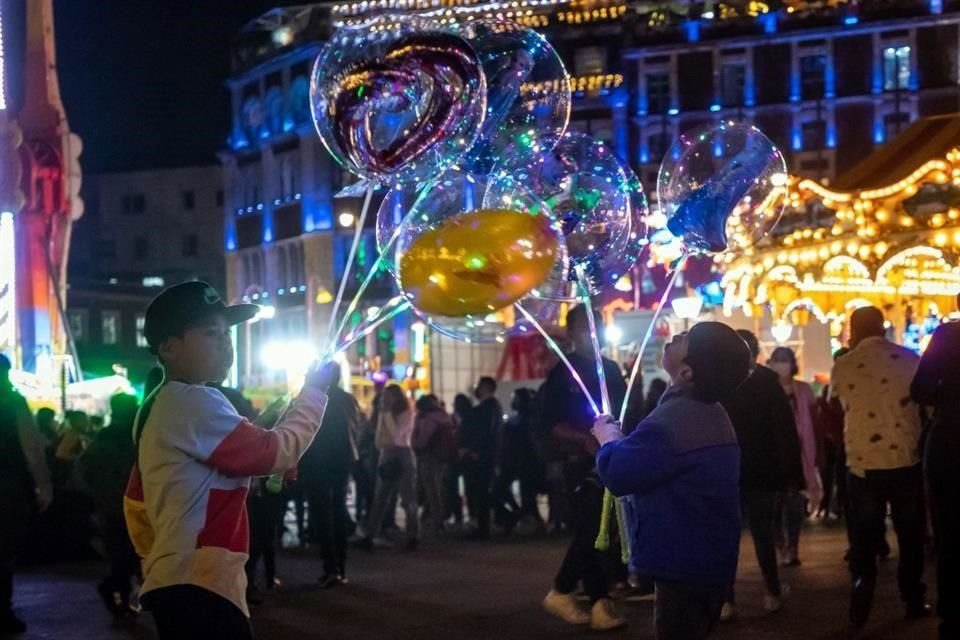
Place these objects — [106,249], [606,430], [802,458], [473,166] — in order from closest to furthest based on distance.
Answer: [606,430]
[473,166]
[802,458]
[106,249]

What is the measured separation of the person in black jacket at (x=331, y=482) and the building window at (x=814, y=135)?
44.7m

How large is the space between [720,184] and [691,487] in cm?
283

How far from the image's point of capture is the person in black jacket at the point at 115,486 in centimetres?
1084

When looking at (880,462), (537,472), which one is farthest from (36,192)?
(880,462)

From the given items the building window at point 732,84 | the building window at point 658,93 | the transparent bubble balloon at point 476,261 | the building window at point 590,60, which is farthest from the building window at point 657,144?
the transparent bubble balloon at point 476,261

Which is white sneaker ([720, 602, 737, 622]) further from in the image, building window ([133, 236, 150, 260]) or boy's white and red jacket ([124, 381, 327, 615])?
building window ([133, 236, 150, 260])

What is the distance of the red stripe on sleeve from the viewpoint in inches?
175

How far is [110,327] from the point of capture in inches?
2699

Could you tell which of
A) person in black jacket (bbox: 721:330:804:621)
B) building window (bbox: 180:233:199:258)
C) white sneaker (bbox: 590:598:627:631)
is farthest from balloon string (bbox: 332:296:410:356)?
building window (bbox: 180:233:199:258)

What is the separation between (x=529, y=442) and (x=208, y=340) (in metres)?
13.2

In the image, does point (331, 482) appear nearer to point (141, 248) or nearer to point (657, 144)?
point (657, 144)

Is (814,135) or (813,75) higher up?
(813,75)

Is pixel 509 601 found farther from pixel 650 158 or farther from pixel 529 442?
pixel 650 158

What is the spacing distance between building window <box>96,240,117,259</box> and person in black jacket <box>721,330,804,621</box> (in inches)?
2733
